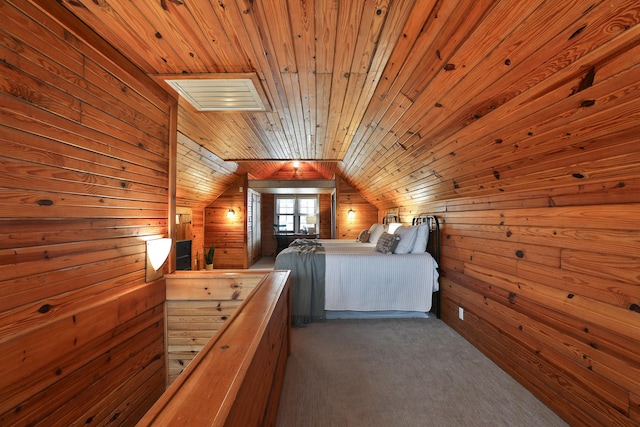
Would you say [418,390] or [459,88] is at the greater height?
[459,88]

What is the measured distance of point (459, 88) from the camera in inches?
63.6

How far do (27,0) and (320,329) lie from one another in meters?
3.10

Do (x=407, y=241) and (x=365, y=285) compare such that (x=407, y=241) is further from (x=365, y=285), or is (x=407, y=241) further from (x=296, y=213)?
(x=296, y=213)

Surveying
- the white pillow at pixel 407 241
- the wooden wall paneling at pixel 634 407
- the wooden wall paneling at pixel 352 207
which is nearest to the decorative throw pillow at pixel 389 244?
the white pillow at pixel 407 241

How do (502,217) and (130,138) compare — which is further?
(502,217)

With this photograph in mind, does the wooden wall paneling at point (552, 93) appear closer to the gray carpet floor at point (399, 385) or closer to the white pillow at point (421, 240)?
the white pillow at point (421, 240)

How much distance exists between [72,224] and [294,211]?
7022 millimetres

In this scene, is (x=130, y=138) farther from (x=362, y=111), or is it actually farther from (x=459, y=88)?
(x=459, y=88)

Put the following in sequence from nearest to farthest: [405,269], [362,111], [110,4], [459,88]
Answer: [110,4] < [459,88] < [362,111] < [405,269]

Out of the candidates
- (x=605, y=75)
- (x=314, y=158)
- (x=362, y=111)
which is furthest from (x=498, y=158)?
(x=314, y=158)

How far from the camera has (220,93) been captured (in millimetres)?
2146

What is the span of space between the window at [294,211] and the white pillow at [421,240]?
5.35 metres

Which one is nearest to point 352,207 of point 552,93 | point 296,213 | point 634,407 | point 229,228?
point 296,213

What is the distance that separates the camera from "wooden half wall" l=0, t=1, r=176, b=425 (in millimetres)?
1168
